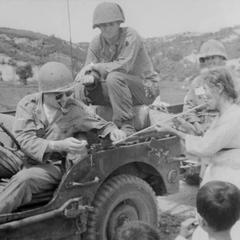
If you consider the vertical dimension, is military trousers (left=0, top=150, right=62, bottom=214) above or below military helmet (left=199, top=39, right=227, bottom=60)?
below

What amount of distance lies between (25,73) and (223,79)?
766 cm

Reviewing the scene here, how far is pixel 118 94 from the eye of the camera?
5531 mm

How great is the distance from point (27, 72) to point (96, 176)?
6832mm

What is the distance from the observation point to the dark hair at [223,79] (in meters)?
3.79

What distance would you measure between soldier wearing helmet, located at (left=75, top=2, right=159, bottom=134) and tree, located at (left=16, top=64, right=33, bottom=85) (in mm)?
4850

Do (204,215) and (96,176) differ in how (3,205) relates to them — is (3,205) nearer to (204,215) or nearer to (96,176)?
(96,176)

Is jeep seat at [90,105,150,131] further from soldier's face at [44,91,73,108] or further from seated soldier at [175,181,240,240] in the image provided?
seated soldier at [175,181,240,240]

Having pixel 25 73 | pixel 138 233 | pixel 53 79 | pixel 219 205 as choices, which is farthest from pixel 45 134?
pixel 25 73

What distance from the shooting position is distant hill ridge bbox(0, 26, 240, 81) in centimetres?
1026

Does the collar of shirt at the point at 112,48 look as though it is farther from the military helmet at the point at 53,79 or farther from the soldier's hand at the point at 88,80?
the military helmet at the point at 53,79

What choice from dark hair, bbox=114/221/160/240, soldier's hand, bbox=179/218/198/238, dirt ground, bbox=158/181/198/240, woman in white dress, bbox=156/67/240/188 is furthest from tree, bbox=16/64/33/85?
dark hair, bbox=114/221/160/240

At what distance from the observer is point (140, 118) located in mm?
5848

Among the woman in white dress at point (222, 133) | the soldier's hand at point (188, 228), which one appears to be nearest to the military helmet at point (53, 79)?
the woman in white dress at point (222, 133)

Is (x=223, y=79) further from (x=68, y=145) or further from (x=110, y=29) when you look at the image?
(x=110, y=29)
